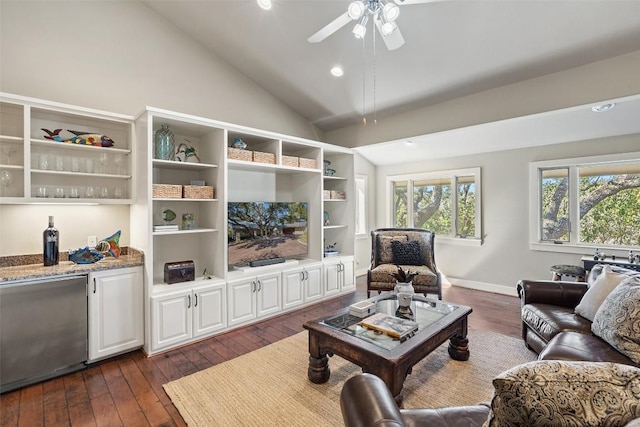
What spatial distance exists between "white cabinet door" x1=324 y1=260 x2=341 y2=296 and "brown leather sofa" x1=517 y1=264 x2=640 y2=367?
2.34 meters

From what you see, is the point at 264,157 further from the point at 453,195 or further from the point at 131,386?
the point at 453,195

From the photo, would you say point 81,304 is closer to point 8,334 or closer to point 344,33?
point 8,334

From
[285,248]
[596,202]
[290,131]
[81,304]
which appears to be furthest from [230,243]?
[596,202]

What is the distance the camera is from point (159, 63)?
346 cm

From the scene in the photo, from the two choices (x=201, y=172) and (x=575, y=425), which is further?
(x=201, y=172)

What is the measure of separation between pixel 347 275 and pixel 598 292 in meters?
2.96

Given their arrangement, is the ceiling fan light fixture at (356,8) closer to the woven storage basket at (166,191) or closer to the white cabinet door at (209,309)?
the woven storage basket at (166,191)

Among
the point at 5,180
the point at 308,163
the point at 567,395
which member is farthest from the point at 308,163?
the point at 567,395

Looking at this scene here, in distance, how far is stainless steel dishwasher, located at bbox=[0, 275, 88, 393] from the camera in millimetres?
2172

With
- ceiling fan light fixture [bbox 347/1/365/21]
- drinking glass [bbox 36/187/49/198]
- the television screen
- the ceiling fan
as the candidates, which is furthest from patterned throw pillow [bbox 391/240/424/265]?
drinking glass [bbox 36/187/49/198]

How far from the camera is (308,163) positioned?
13.8ft

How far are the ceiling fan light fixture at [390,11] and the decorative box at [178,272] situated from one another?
286 cm

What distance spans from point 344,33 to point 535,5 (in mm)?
1727

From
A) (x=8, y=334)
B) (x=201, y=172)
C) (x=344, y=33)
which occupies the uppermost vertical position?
(x=344, y=33)
